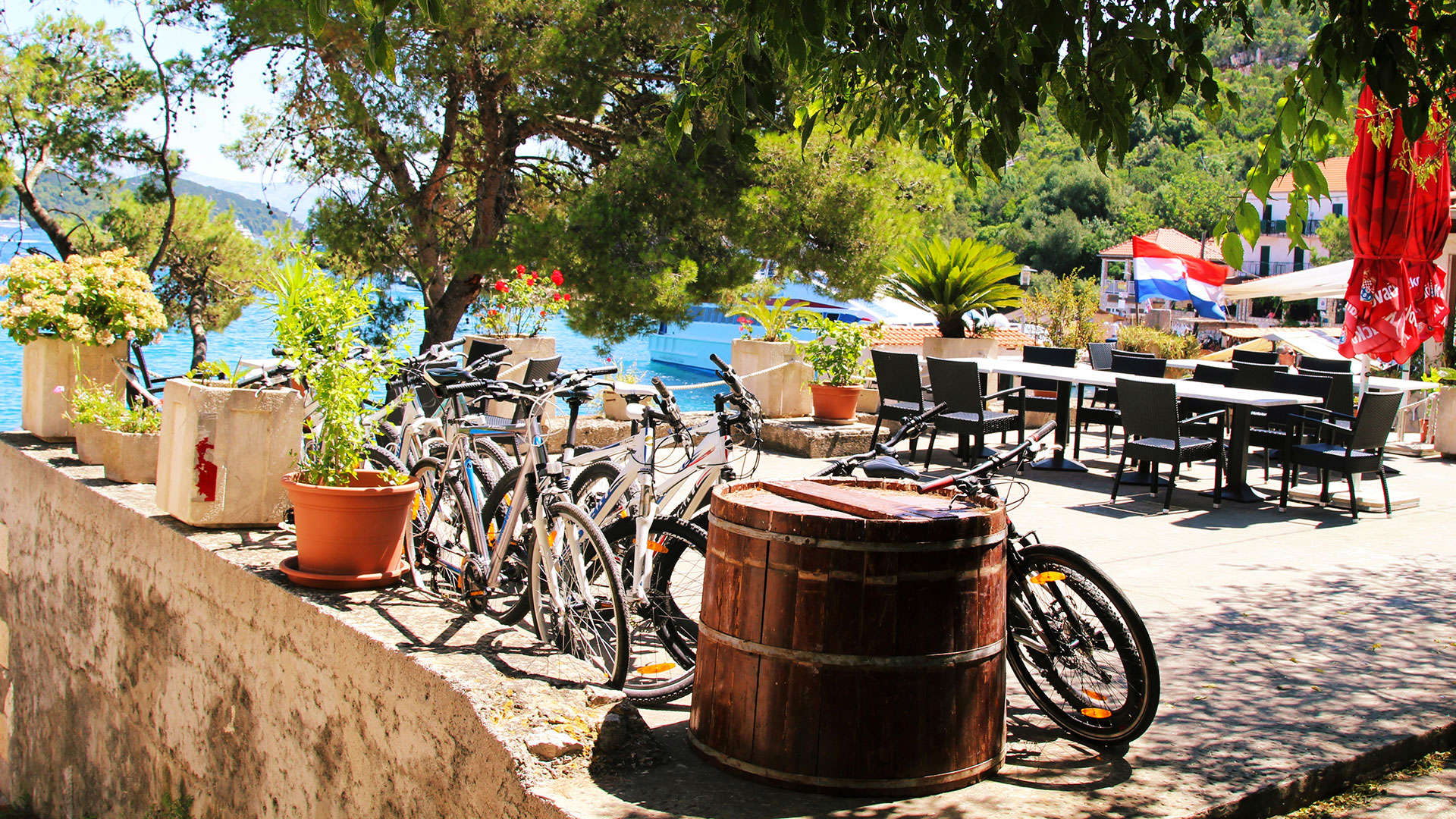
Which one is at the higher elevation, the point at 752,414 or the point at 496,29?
the point at 496,29

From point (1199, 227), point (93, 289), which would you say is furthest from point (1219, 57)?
point (93, 289)

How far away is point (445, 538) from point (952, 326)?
8200 millimetres

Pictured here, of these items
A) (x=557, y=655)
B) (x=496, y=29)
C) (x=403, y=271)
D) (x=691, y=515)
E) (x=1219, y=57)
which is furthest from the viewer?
(x=1219, y=57)

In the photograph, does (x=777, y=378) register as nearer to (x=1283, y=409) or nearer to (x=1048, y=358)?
(x=1048, y=358)

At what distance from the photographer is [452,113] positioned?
14.0 metres

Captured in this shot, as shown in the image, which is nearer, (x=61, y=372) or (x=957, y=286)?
(x=61, y=372)

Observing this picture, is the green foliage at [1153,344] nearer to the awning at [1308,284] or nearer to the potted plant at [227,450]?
the awning at [1308,284]

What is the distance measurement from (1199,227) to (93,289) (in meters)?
84.0

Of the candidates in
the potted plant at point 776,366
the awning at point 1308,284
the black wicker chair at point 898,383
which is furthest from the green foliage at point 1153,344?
the black wicker chair at point 898,383

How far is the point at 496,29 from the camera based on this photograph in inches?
491

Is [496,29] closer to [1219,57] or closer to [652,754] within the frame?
[652,754]

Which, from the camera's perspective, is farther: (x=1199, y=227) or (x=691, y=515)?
(x=1199, y=227)

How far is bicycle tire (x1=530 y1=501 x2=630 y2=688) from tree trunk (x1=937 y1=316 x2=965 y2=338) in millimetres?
8523

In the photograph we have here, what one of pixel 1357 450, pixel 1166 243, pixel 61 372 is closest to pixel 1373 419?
pixel 1357 450
